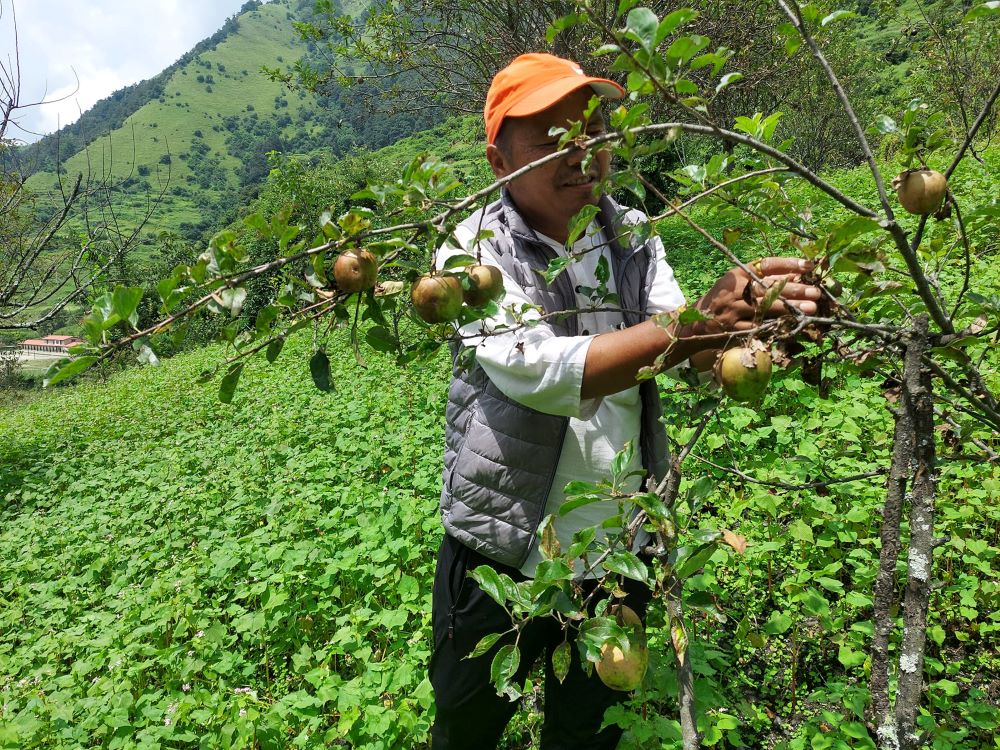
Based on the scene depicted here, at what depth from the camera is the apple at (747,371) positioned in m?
0.82

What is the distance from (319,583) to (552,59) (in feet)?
8.68

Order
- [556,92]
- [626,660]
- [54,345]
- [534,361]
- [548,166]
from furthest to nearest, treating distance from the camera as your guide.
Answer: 1. [54,345]
2. [548,166]
3. [556,92]
4. [534,361]
5. [626,660]

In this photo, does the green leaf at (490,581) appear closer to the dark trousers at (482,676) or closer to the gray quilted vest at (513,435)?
the gray quilted vest at (513,435)

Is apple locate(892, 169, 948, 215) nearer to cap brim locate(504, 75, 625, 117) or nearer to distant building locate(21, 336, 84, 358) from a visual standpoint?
cap brim locate(504, 75, 625, 117)

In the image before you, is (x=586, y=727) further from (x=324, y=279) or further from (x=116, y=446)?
(x=116, y=446)

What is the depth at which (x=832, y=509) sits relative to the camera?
2445 millimetres

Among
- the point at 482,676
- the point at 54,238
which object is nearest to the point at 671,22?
the point at 482,676

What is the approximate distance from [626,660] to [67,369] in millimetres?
938

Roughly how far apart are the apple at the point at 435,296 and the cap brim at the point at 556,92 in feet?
2.34

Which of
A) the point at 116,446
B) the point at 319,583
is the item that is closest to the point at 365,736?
the point at 319,583

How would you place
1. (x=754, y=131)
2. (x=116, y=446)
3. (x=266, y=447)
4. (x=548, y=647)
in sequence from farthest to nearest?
(x=116, y=446) < (x=266, y=447) < (x=548, y=647) < (x=754, y=131)

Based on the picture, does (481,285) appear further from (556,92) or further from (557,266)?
(556,92)

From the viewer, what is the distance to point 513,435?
150 centimetres

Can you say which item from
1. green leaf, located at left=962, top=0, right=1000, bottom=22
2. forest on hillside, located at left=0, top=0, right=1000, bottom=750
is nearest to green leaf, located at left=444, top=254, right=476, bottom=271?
forest on hillside, located at left=0, top=0, right=1000, bottom=750
